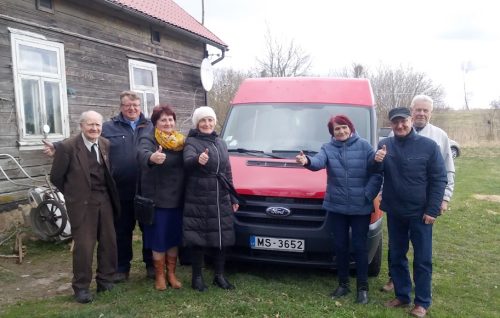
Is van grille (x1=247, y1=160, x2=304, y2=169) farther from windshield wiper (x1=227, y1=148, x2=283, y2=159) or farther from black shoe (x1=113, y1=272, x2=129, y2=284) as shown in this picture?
black shoe (x1=113, y1=272, x2=129, y2=284)

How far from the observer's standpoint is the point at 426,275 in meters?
3.88

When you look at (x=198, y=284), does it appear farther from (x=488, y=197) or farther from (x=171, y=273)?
(x=488, y=197)

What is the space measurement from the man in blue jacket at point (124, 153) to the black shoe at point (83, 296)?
1.64 ft

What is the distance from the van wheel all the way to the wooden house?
537 cm

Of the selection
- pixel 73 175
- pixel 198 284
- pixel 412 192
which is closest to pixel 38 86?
pixel 73 175

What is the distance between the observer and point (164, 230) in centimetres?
420

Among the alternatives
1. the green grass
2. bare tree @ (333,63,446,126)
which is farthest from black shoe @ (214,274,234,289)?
→ bare tree @ (333,63,446,126)

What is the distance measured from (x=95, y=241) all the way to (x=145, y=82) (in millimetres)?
6686

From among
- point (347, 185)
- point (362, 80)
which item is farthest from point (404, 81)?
point (347, 185)

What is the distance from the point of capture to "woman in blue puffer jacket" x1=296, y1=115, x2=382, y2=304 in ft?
13.0

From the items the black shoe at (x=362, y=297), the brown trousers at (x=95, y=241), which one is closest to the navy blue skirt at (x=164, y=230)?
the brown trousers at (x=95, y=241)

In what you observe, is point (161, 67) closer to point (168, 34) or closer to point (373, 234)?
point (168, 34)

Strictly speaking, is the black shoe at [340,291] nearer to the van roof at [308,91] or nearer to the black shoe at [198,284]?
the black shoe at [198,284]

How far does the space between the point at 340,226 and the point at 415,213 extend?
672mm
